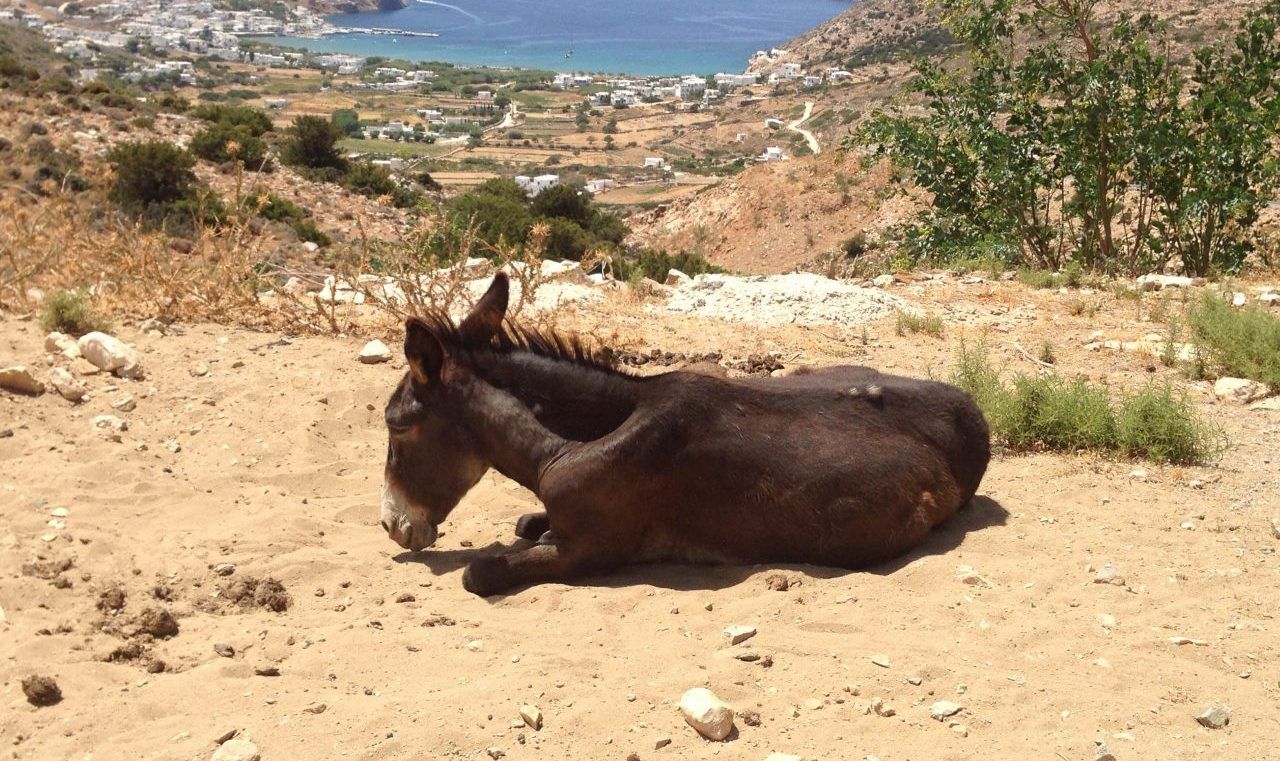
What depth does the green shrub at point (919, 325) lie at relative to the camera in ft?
35.0

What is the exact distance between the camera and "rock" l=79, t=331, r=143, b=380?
8.48 meters

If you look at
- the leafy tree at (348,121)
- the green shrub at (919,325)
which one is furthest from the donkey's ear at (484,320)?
the leafy tree at (348,121)

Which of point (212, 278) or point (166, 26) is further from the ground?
point (166, 26)

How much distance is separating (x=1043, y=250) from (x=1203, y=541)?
1136cm

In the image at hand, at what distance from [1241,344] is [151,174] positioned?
101 feet

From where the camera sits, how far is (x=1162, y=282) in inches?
523

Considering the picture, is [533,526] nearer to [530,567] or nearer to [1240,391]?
[530,567]

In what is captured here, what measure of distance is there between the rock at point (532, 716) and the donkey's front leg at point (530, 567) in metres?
1.58

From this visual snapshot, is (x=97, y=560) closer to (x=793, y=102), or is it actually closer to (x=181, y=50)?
(x=793, y=102)

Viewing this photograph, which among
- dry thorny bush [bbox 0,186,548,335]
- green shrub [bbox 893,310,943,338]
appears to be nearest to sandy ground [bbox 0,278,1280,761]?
dry thorny bush [bbox 0,186,548,335]

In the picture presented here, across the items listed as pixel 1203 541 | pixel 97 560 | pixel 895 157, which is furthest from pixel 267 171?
pixel 1203 541

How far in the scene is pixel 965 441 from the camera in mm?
6156

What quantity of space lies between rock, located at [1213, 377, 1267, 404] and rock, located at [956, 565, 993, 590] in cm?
433

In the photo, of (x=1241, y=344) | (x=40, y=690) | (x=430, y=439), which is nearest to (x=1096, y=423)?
(x=1241, y=344)
